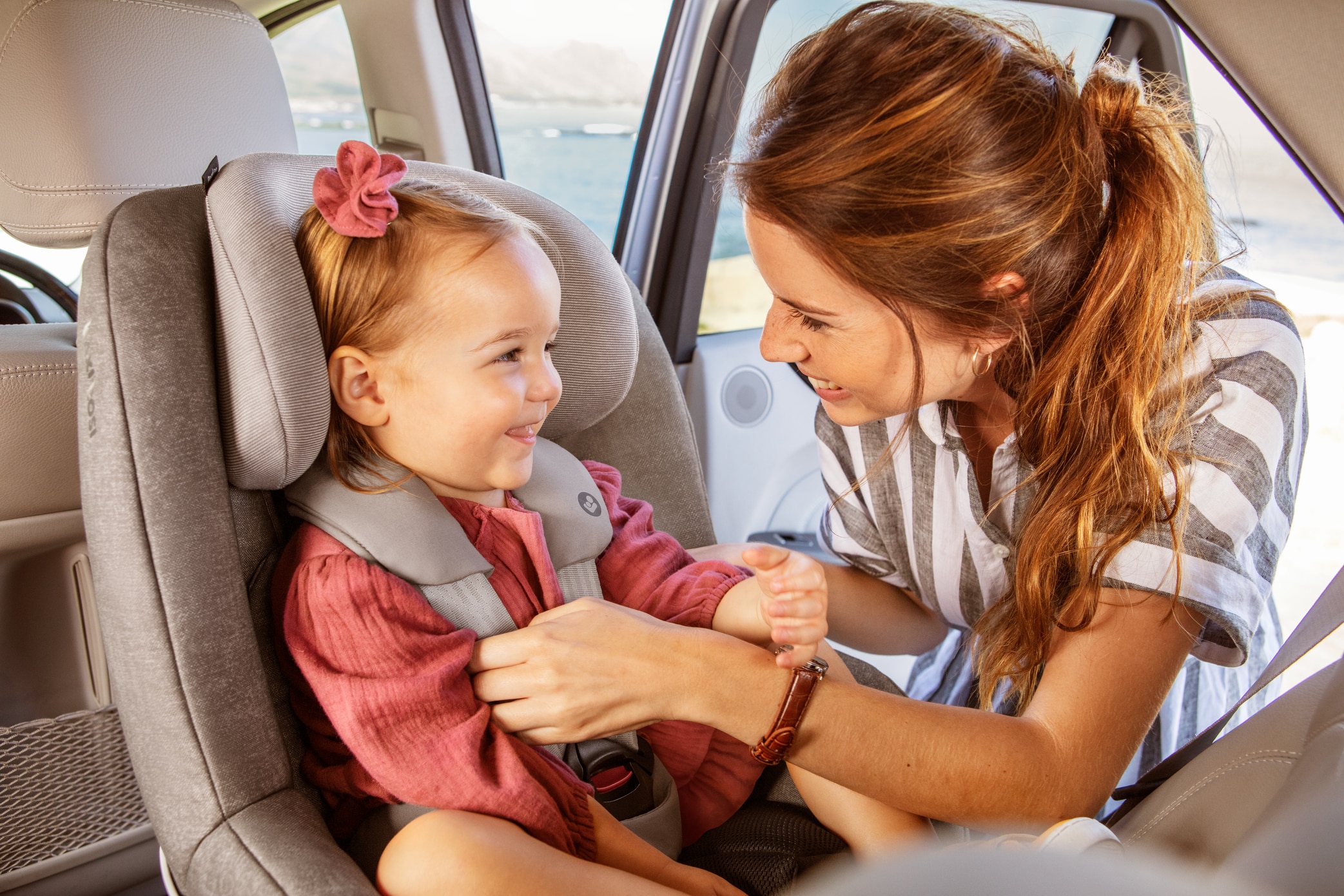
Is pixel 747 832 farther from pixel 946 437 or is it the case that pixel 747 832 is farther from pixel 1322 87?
pixel 1322 87

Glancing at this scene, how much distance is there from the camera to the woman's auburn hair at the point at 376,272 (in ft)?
3.28

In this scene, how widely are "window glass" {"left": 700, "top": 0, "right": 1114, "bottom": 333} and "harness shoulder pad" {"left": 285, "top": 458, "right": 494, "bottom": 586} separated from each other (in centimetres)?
95

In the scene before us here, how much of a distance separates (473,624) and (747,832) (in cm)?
44

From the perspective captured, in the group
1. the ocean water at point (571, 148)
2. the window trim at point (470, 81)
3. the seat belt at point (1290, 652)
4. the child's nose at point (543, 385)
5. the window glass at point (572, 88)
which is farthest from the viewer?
the ocean water at point (571, 148)

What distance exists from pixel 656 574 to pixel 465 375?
1.30 ft

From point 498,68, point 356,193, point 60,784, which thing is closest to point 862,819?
point 356,193

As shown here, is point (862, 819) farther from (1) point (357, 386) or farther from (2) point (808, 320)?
(1) point (357, 386)

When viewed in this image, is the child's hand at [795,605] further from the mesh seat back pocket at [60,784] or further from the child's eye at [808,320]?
the mesh seat back pocket at [60,784]

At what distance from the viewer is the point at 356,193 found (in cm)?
96

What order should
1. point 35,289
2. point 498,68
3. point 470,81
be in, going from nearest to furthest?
point 35,289 < point 470,81 < point 498,68

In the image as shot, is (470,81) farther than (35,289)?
Yes

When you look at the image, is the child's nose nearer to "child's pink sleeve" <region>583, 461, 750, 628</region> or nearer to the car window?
"child's pink sleeve" <region>583, 461, 750, 628</region>

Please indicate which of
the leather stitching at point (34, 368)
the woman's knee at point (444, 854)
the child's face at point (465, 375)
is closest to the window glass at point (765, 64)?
the child's face at point (465, 375)

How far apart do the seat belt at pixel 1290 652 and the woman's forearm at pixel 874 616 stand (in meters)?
0.47
